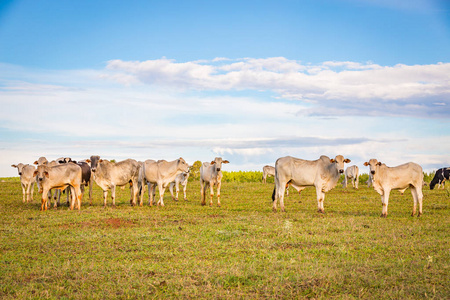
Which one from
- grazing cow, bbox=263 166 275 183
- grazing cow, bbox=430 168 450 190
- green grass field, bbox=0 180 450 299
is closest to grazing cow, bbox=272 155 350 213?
green grass field, bbox=0 180 450 299

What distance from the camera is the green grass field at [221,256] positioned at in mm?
7785

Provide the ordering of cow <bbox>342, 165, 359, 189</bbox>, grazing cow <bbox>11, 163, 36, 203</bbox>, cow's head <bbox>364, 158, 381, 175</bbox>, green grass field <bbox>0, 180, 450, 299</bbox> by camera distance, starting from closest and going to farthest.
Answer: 1. green grass field <bbox>0, 180, 450, 299</bbox>
2. cow's head <bbox>364, 158, 381, 175</bbox>
3. grazing cow <bbox>11, 163, 36, 203</bbox>
4. cow <bbox>342, 165, 359, 189</bbox>

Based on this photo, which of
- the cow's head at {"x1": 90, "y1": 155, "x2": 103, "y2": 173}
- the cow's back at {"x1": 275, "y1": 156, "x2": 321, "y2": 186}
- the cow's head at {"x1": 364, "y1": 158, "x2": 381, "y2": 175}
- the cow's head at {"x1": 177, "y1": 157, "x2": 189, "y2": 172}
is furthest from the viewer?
the cow's head at {"x1": 177, "y1": 157, "x2": 189, "y2": 172}

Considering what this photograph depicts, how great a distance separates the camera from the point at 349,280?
8148 millimetres

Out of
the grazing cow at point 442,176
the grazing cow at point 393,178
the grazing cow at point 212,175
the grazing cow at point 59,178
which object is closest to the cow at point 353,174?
the grazing cow at point 442,176

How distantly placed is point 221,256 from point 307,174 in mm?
9436

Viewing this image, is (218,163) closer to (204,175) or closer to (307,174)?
(204,175)

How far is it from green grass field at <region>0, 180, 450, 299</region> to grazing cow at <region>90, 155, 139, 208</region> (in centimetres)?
361

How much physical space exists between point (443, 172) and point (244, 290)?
28465 mm

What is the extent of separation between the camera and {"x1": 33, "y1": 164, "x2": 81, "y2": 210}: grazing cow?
1852 centimetres

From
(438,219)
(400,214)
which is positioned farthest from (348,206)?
(438,219)

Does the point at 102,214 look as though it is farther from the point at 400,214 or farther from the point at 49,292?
the point at 400,214

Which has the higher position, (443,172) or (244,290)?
(443,172)

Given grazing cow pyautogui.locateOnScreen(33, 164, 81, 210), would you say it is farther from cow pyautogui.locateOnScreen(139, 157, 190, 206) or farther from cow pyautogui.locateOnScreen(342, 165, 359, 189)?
cow pyautogui.locateOnScreen(342, 165, 359, 189)
